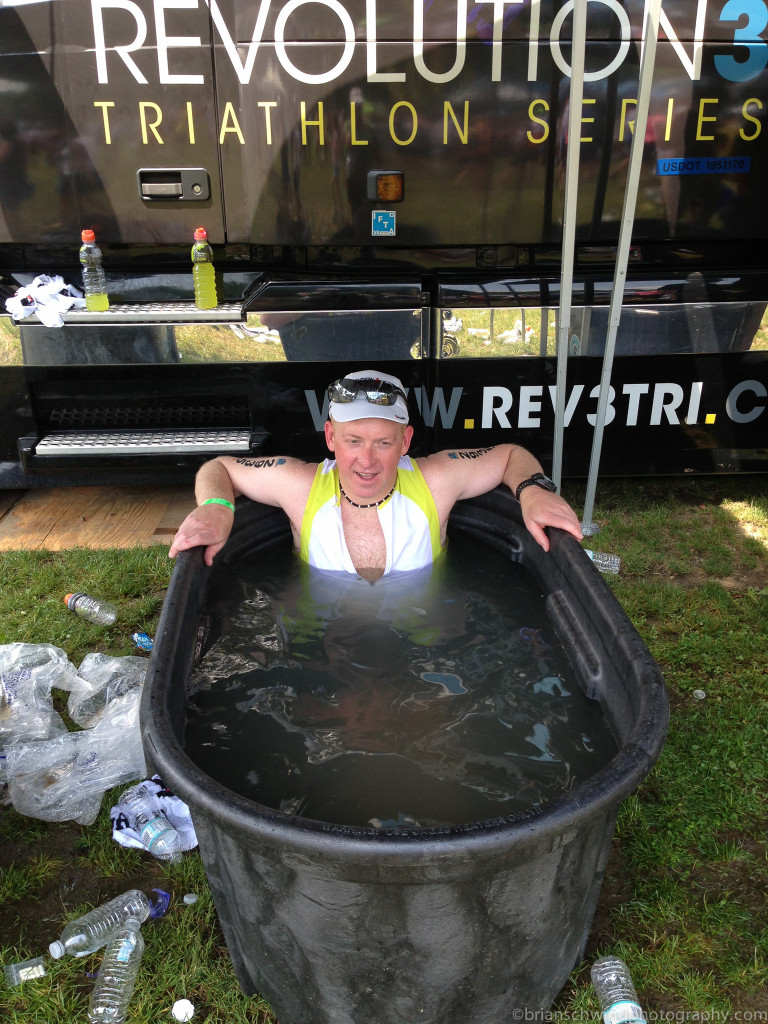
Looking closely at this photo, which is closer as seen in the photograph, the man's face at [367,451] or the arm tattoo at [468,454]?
the man's face at [367,451]

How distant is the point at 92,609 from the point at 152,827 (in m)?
1.31

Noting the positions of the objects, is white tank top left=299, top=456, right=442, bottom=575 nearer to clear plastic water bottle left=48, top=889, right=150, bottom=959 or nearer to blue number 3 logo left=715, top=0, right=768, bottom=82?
clear plastic water bottle left=48, top=889, right=150, bottom=959

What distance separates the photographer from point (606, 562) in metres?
3.81

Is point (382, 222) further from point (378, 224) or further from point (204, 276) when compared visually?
point (204, 276)

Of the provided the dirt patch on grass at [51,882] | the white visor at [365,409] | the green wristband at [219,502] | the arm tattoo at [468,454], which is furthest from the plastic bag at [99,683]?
the arm tattoo at [468,454]

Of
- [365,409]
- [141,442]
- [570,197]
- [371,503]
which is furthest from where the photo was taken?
[141,442]

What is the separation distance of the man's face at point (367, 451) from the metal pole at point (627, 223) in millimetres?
1246

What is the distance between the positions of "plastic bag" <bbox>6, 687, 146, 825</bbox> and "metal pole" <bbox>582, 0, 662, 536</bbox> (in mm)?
2403

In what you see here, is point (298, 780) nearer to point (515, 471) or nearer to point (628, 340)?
point (515, 471)

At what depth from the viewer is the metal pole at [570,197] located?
10.1ft

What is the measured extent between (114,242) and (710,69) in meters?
2.76

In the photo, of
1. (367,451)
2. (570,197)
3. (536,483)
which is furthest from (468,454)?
(570,197)

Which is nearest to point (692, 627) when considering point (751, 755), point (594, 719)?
point (751, 755)

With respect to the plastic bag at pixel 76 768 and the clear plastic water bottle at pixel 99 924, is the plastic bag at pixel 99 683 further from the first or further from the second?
the clear plastic water bottle at pixel 99 924
